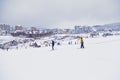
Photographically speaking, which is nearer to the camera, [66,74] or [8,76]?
A: [66,74]

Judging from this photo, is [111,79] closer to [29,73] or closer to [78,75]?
[78,75]

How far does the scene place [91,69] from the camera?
1105cm

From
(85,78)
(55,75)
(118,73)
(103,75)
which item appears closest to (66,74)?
(55,75)

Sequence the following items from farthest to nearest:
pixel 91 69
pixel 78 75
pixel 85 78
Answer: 1. pixel 91 69
2. pixel 78 75
3. pixel 85 78

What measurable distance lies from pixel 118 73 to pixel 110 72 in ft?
1.66

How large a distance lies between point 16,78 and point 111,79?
5.36m

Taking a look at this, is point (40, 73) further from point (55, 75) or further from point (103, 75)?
point (103, 75)

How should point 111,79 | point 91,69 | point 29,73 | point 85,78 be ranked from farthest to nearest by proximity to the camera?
point 29,73 → point 91,69 → point 85,78 → point 111,79

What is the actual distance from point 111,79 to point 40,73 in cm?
451

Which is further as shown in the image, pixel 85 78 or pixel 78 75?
pixel 78 75

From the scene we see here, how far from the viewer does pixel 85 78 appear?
955 centimetres

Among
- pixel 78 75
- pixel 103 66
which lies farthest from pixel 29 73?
pixel 103 66

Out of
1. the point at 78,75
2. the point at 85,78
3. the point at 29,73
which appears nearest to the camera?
the point at 85,78

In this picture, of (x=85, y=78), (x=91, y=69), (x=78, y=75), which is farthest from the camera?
(x=91, y=69)
